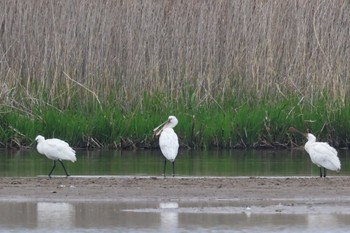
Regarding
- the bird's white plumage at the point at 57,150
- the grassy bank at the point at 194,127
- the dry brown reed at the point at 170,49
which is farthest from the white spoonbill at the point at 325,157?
the dry brown reed at the point at 170,49

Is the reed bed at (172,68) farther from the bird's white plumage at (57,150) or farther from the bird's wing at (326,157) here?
the bird's wing at (326,157)

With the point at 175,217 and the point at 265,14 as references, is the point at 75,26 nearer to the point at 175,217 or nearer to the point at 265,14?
the point at 265,14

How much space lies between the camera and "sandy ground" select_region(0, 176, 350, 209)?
11.1m

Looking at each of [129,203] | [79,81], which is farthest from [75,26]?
[129,203]

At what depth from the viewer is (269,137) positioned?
1644 cm

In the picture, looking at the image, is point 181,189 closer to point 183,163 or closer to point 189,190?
point 189,190

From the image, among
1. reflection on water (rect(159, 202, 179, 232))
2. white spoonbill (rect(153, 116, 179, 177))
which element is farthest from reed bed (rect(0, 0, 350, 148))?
reflection on water (rect(159, 202, 179, 232))

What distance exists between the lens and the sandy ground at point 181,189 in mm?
11102

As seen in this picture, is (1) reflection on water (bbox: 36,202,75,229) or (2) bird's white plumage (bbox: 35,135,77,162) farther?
(2) bird's white plumage (bbox: 35,135,77,162)

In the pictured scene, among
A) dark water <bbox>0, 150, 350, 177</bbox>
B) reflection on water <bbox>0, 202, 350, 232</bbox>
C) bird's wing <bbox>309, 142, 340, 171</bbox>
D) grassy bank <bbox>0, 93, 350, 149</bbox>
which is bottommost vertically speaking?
reflection on water <bbox>0, 202, 350, 232</bbox>

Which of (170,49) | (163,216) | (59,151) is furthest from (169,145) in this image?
(170,49)

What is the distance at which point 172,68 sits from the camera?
Result: 16.9 meters

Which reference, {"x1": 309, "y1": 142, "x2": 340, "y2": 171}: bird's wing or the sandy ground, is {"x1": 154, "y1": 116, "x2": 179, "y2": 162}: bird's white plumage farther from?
{"x1": 309, "y1": 142, "x2": 340, "y2": 171}: bird's wing

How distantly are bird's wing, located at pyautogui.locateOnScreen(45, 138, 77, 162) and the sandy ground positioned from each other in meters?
0.46
